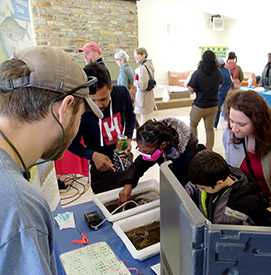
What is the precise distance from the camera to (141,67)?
149 inches

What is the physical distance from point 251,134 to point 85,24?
5911 millimetres

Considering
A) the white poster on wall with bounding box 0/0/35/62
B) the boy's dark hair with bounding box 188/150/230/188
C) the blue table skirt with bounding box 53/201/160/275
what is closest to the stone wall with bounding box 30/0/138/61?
the white poster on wall with bounding box 0/0/35/62

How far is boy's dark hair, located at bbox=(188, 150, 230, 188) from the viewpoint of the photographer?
1.03 meters

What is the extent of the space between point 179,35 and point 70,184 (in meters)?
7.73

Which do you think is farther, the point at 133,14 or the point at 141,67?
the point at 133,14

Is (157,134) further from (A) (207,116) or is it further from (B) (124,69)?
(B) (124,69)

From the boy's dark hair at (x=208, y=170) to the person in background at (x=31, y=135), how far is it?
1.94 feet

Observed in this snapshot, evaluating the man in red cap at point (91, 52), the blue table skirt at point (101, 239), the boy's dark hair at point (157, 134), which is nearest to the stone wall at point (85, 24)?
the man in red cap at point (91, 52)

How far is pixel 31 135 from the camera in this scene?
602 millimetres

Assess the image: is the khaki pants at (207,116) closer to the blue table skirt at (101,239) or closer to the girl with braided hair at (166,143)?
the girl with braided hair at (166,143)

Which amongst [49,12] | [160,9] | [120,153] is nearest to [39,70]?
[120,153]

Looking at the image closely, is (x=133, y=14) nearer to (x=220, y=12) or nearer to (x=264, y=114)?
(x=220, y=12)

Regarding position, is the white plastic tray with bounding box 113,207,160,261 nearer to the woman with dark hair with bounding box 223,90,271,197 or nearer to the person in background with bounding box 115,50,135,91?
the woman with dark hair with bounding box 223,90,271,197

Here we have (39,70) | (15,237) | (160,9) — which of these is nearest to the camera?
(15,237)
